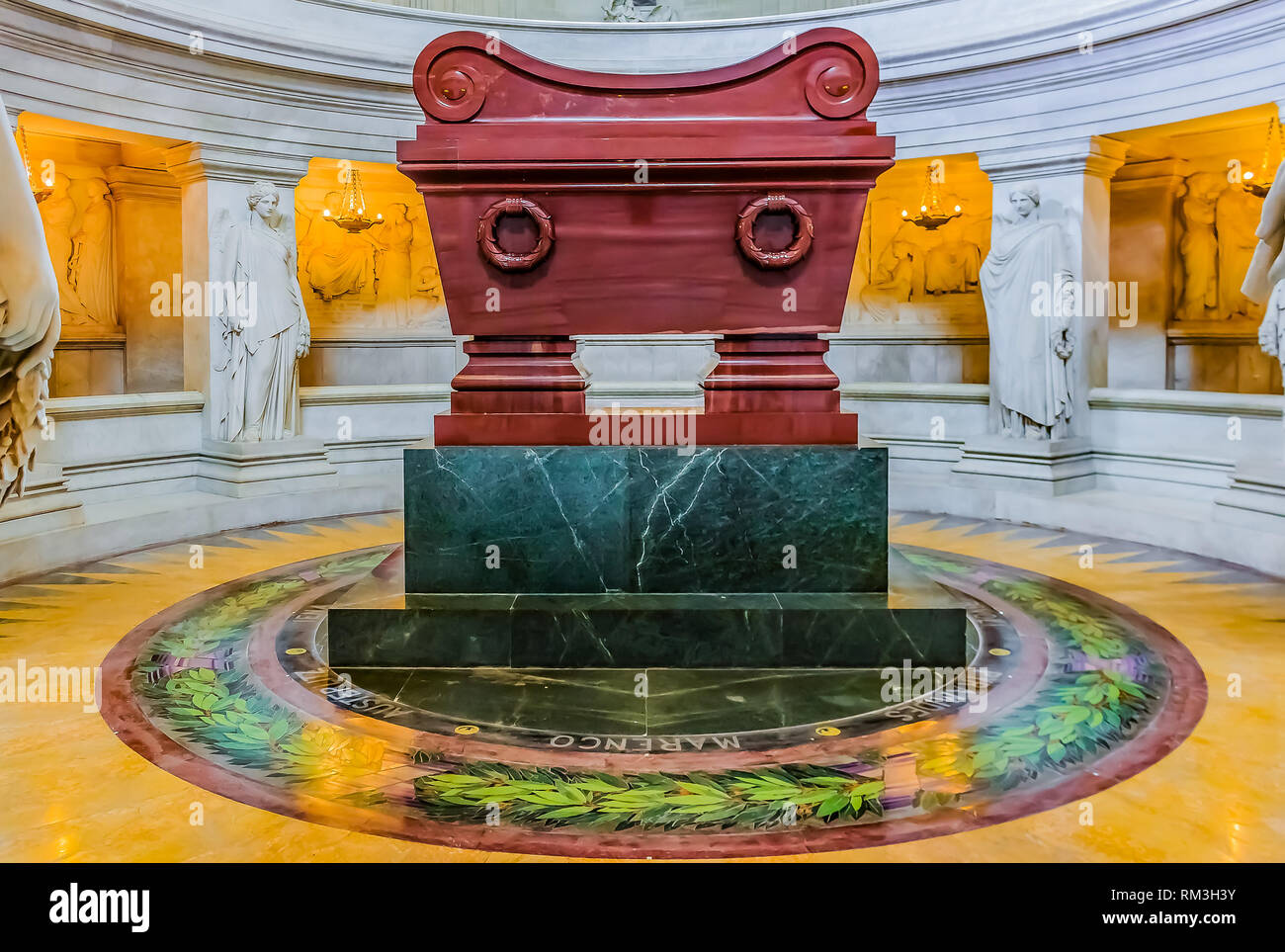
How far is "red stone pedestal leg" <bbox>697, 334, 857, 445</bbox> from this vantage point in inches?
170

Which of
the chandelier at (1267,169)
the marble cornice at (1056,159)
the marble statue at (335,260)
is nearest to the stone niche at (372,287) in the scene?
the marble statue at (335,260)

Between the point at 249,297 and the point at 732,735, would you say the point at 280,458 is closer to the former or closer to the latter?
the point at 249,297

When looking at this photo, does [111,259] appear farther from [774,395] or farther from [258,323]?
[774,395]

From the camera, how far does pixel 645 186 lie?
4.30 m

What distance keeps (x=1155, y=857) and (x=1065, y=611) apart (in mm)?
2447

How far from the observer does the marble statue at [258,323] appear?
7691mm

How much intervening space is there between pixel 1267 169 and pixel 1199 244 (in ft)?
4.59

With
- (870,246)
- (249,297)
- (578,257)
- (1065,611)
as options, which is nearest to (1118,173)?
(870,246)

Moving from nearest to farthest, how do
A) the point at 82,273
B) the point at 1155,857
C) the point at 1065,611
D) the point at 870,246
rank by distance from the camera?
the point at 1155,857, the point at 1065,611, the point at 82,273, the point at 870,246

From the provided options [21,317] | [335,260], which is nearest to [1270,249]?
[21,317]

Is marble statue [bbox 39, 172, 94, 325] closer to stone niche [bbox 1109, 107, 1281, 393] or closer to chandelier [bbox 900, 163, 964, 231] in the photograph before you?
chandelier [bbox 900, 163, 964, 231]

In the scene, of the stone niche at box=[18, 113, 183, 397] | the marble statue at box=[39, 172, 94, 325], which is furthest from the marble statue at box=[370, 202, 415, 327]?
the marble statue at box=[39, 172, 94, 325]

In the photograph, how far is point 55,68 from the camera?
6.82 metres

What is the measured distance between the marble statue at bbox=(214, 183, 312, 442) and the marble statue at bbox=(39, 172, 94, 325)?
6.22 ft
